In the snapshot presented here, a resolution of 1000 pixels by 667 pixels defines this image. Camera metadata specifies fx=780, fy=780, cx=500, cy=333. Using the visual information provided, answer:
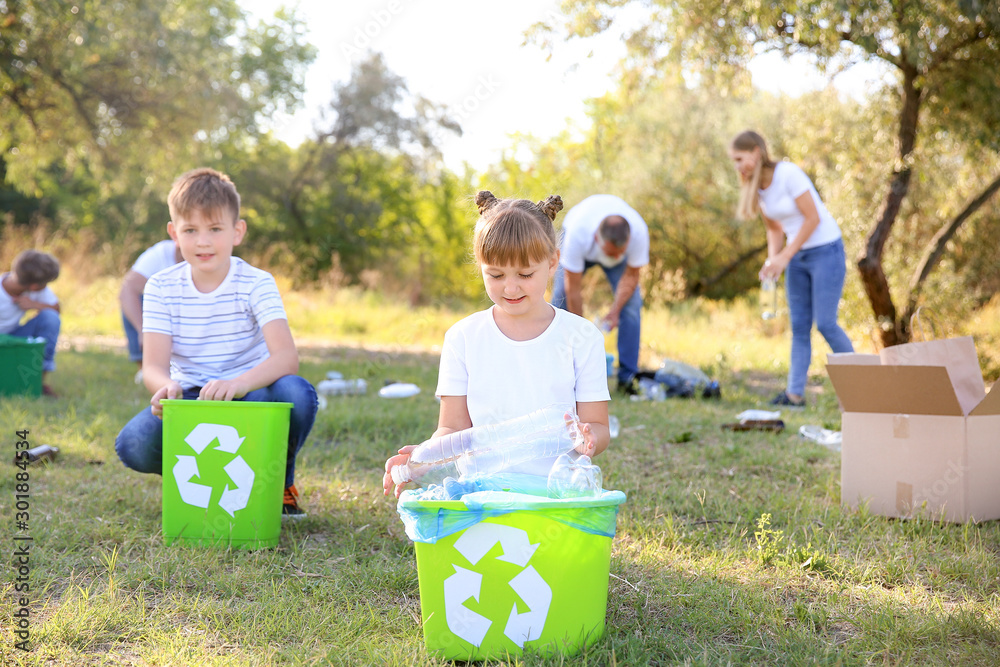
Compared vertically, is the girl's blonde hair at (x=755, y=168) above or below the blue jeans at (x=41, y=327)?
above

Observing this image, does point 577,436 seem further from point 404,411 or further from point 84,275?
point 84,275

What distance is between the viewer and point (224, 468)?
225 centimetres

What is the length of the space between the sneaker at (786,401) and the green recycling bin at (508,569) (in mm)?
3599

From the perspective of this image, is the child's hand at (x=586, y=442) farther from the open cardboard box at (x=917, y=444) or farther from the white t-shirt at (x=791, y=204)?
the white t-shirt at (x=791, y=204)

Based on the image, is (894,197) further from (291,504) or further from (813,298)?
(291,504)

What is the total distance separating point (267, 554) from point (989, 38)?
266 inches

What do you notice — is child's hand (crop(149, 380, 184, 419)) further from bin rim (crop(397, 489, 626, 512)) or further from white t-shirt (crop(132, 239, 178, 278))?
white t-shirt (crop(132, 239, 178, 278))

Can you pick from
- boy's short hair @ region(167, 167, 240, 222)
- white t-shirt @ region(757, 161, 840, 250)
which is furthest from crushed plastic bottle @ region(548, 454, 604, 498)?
white t-shirt @ region(757, 161, 840, 250)

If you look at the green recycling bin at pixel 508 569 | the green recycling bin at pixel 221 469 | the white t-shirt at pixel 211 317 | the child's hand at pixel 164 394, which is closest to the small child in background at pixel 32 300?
the white t-shirt at pixel 211 317

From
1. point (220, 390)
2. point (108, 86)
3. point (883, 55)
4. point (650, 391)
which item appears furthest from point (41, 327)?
point (883, 55)

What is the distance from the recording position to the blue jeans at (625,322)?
551 centimetres

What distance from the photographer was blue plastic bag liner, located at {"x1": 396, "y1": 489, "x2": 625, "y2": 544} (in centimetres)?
151

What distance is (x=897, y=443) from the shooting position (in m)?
2.65

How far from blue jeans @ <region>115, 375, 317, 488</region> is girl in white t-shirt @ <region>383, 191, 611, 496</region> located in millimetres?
738
